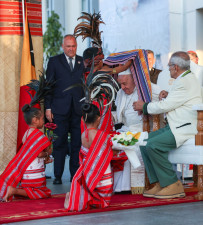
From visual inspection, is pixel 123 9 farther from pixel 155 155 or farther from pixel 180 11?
Result: pixel 155 155

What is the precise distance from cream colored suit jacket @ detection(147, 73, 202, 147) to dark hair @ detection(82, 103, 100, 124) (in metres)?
0.89

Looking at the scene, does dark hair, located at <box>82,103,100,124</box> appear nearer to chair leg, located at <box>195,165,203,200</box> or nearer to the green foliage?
chair leg, located at <box>195,165,203,200</box>

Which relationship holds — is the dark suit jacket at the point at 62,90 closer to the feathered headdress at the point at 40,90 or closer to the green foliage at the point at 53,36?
the feathered headdress at the point at 40,90

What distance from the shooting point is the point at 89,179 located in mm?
4820

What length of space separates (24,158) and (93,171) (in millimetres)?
1112

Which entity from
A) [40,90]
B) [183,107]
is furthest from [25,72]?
[183,107]

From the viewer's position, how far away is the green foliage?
1516cm

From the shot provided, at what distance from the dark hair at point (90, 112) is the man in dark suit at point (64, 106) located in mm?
2068

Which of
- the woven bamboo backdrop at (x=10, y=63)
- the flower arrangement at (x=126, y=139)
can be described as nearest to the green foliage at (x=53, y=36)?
the woven bamboo backdrop at (x=10, y=63)

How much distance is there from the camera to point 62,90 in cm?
702

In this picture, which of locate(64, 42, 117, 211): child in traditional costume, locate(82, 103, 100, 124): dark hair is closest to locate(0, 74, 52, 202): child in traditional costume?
locate(64, 42, 117, 211): child in traditional costume

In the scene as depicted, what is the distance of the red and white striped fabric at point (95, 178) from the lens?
4773 mm

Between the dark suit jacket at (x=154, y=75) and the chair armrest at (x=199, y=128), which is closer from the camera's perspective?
the chair armrest at (x=199, y=128)

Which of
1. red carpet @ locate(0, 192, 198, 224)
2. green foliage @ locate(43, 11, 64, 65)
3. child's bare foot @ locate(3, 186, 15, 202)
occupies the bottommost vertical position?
red carpet @ locate(0, 192, 198, 224)
